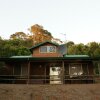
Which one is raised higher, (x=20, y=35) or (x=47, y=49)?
(x=20, y=35)

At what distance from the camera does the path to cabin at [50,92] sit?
15.9 metres

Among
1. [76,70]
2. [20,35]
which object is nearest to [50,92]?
[76,70]

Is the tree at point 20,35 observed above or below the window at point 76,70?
above

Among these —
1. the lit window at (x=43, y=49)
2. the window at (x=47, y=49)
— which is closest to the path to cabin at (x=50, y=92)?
the window at (x=47, y=49)

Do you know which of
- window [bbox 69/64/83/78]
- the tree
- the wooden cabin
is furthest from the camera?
the tree

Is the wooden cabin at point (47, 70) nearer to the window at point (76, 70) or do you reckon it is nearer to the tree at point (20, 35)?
the window at point (76, 70)

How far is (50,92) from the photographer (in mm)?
16719

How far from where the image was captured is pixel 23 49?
44219 millimetres

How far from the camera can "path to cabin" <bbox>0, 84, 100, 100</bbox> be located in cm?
1595

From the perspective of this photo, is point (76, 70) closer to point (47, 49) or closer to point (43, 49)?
point (47, 49)

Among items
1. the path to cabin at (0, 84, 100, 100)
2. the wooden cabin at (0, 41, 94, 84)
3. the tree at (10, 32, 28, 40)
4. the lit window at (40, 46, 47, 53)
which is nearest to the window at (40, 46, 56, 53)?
the lit window at (40, 46, 47, 53)

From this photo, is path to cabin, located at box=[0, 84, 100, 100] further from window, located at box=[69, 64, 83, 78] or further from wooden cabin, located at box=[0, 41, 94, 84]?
window, located at box=[69, 64, 83, 78]

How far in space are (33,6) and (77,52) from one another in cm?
2091

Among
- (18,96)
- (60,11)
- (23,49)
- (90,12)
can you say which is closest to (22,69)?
(18,96)
